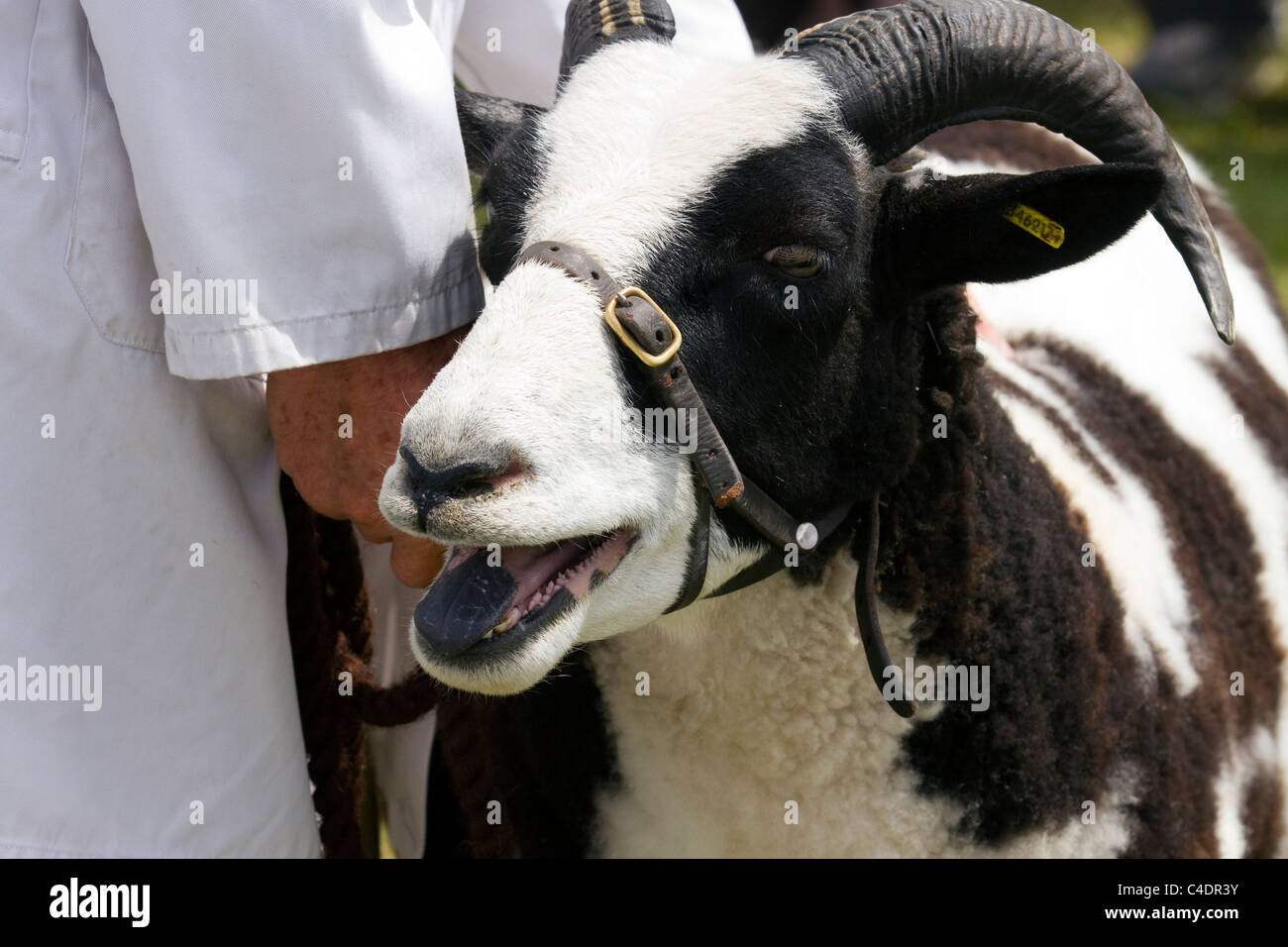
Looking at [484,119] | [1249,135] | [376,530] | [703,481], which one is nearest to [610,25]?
[484,119]

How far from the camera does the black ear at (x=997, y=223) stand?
7.73 feet

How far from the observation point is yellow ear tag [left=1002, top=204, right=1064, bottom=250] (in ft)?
7.94

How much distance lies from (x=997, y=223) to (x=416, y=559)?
1.23 metres

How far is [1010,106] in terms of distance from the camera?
259cm

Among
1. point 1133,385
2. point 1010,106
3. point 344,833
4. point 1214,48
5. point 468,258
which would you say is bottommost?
point 1214,48

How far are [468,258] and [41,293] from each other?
737 millimetres

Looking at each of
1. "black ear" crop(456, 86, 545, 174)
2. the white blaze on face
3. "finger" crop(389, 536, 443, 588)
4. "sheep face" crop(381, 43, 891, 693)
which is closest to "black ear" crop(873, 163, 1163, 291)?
"sheep face" crop(381, 43, 891, 693)

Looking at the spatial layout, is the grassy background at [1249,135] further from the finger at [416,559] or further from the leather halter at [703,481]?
the finger at [416,559]

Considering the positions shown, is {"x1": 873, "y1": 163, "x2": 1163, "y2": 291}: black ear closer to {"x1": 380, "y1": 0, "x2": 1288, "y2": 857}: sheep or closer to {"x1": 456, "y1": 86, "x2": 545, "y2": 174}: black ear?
{"x1": 380, "y1": 0, "x2": 1288, "y2": 857}: sheep

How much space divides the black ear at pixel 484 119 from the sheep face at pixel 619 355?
271mm

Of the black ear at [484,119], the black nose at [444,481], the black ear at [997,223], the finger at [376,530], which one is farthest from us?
the black ear at [484,119]

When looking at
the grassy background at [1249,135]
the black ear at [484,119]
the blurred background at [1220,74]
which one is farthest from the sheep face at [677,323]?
the blurred background at [1220,74]

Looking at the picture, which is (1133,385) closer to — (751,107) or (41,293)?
(751,107)

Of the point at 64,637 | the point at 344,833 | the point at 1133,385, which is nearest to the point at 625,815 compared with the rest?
the point at 344,833
